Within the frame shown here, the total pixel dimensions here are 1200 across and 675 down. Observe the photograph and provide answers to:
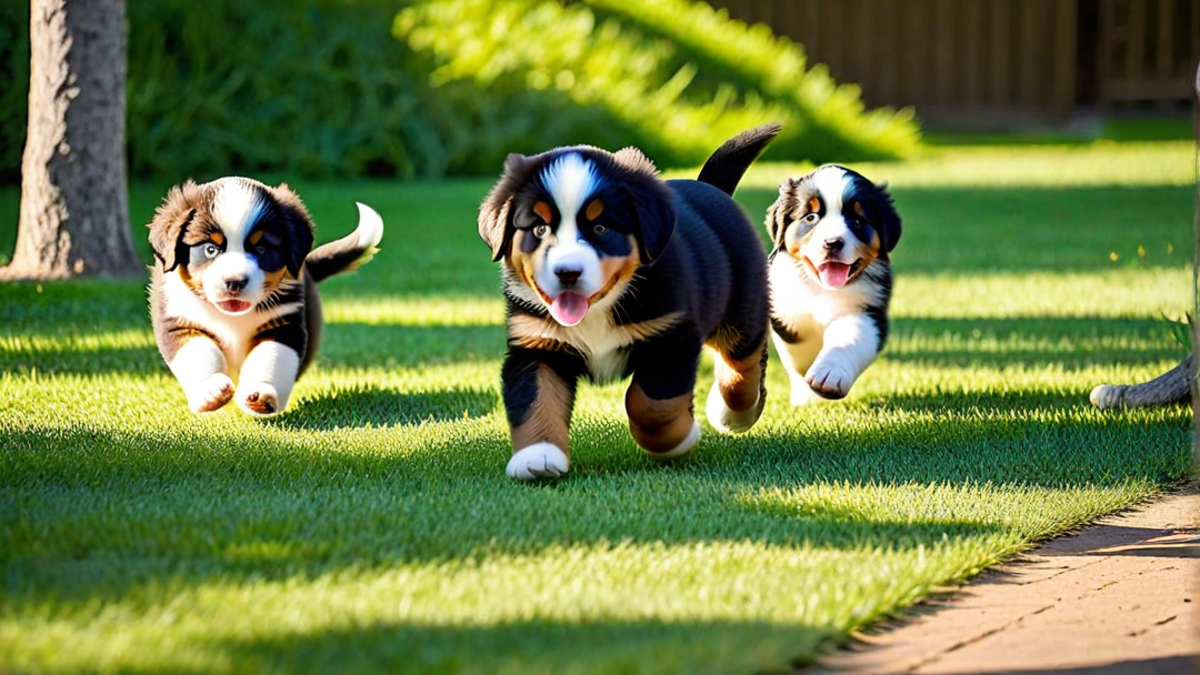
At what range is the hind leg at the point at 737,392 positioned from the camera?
5141mm

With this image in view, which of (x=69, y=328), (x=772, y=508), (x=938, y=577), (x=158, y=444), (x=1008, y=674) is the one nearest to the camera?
(x=1008, y=674)

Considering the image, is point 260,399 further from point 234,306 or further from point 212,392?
point 234,306

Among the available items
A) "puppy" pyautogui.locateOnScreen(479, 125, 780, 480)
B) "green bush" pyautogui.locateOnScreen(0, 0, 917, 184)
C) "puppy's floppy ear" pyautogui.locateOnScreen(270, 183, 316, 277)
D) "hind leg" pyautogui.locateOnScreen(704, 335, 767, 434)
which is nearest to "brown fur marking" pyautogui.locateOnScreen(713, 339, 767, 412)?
"hind leg" pyautogui.locateOnScreen(704, 335, 767, 434)

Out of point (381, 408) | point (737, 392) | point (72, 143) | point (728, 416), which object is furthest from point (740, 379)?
point (72, 143)

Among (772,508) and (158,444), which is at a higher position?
(158,444)

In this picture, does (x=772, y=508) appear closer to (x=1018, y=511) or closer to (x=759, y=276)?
(x=1018, y=511)

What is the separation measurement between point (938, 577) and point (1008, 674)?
0.63m

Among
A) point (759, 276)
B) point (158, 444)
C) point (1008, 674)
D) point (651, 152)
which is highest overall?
point (651, 152)

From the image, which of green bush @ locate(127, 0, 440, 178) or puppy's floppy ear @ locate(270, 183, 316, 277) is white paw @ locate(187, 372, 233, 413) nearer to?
puppy's floppy ear @ locate(270, 183, 316, 277)

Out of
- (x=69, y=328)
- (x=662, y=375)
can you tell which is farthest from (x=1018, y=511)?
(x=69, y=328)

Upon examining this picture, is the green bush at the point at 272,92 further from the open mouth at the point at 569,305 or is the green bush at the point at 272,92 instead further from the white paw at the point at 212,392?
the open mouth at the point at 569,305

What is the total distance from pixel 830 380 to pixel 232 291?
1.93 metres

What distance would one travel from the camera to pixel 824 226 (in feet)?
18.4

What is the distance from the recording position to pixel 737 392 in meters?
5.20
